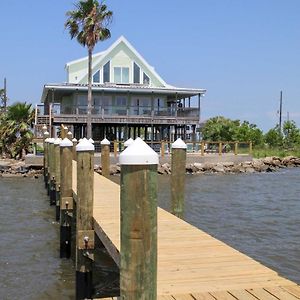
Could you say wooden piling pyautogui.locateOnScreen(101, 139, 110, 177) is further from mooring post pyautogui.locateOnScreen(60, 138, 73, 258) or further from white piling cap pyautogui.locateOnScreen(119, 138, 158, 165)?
white piling cap pyautogui.locateOnScreen(119, 138, 158, 165)

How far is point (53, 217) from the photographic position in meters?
17.6

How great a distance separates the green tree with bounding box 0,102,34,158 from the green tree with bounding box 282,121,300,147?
119 feet

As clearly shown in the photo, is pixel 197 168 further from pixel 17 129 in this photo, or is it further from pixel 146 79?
pixel 17 129

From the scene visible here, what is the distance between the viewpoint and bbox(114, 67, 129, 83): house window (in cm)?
4384

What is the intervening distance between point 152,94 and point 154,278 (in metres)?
37.2

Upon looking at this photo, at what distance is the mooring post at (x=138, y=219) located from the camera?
3770 millimetres

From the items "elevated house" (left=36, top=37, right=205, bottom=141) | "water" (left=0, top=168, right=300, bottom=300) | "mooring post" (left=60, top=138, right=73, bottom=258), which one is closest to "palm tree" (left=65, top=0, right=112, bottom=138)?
"elevated house" (left=36, top=37, right=205, bottom=141)

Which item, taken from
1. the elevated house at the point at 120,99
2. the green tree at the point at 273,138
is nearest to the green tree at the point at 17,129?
the elevated house at the point at 120,99

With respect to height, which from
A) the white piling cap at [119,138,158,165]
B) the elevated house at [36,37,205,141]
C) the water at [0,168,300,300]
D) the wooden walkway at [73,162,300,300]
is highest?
the elevated house at [36,37,205,141]

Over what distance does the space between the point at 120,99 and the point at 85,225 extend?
32.5m

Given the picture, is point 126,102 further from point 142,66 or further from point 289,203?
point 289,203

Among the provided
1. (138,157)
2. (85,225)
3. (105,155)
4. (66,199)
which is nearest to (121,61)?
(105,155)

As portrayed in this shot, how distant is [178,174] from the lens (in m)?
9.53

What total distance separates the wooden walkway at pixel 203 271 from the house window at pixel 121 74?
36330mm
